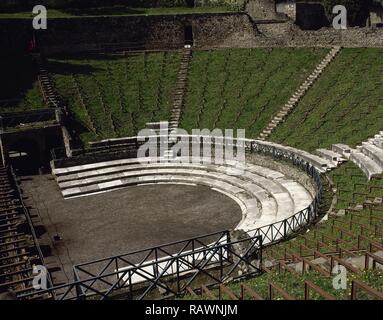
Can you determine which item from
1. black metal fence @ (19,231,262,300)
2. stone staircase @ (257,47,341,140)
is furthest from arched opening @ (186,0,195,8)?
black metal fence @ (19,231,262,300)

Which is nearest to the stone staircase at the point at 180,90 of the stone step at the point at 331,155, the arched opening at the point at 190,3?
the arched opening at the point at 190,3

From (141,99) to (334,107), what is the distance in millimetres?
18230

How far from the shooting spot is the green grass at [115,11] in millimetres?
53625

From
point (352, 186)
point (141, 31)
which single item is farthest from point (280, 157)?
point (141, 31)

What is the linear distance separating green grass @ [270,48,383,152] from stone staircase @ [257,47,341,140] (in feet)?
1.50

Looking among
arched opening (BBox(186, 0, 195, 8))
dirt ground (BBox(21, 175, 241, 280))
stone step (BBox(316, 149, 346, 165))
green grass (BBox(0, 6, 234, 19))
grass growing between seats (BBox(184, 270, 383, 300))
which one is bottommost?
grass growing between seats (BBox(184, 270, 383, 300))

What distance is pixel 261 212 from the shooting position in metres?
27.4

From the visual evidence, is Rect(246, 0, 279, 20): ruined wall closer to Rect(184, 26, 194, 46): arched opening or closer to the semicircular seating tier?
Rect(184, 26, 194, 46): arched opening

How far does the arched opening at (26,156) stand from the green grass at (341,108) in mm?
20539

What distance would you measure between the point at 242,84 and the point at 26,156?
2165 centimetres

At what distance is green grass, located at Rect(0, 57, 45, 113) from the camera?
41.2 m

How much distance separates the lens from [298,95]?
135 feet

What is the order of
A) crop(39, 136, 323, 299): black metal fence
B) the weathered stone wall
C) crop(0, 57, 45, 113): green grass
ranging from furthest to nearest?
the weathered stone wall → crop(0, 57, 45, 113): green grass → crop(39, 136, 323, 299): black metal fence

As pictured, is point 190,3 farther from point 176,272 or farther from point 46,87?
point 176,272
